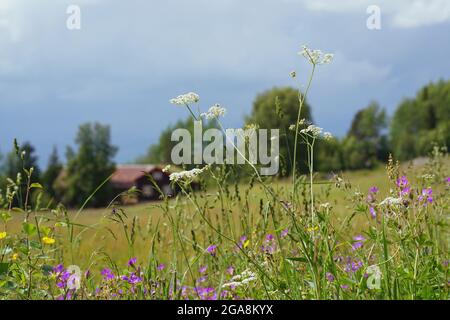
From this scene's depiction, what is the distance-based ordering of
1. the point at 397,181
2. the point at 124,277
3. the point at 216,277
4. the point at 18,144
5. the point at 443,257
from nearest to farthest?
the point at 18,144
the point at 397,181
the point at 124,277
the point at 443,257
the point at 216,277

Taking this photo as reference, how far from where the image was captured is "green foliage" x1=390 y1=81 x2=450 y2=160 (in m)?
51.5

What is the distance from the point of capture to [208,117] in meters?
2.29

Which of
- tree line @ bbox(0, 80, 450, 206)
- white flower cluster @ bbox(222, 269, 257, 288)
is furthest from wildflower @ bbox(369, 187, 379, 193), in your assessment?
tree line @ bbox(0, 80, 450, 206)

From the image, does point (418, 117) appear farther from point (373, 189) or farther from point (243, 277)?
point (243, 277)

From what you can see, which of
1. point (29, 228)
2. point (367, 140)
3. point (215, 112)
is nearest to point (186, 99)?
point (215, 112)

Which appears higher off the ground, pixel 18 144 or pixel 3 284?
pixel 18 144

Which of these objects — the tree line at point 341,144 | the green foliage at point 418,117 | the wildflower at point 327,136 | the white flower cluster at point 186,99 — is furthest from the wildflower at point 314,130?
the green foliage at point 418,117

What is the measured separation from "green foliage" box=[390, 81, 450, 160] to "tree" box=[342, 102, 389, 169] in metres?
2.50

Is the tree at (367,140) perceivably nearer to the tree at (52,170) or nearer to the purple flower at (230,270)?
the tree at (52,170)

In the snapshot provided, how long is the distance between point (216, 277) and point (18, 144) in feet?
4.67

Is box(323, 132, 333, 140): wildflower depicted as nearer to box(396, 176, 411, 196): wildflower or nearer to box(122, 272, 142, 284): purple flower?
box(396, 176, 411, 196): wildflower

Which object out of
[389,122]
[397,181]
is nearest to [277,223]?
[397,181]
